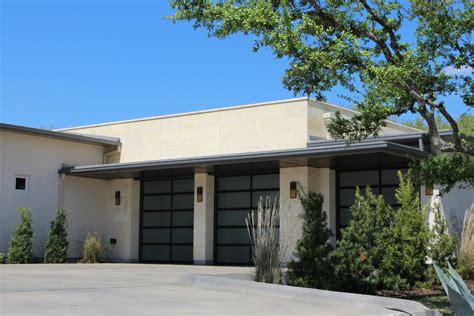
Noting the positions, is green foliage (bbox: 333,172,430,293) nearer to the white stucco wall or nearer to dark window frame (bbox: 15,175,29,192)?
the white stucco wall

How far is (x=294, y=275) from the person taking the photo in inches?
523

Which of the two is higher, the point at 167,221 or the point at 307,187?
the point at 307,187

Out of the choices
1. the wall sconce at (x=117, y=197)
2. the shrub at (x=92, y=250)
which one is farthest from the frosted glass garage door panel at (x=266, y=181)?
the shrub at (x=92, y=250)

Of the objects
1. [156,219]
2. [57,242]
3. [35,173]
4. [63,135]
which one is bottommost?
[57,242]

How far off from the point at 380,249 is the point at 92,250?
11.8 metres

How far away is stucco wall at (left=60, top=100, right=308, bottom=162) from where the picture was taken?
822 inches

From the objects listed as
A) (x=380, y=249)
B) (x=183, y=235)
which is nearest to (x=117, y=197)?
(x=183, y=235)

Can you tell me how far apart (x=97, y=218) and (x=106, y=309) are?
53.1ft

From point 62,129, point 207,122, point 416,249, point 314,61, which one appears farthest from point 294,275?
point 62,129

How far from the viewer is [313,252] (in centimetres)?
1320

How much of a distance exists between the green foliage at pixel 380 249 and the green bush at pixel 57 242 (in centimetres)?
1135

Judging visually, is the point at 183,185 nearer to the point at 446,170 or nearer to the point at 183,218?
the point at 183,218

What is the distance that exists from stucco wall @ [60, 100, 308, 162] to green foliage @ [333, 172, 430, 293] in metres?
6.28

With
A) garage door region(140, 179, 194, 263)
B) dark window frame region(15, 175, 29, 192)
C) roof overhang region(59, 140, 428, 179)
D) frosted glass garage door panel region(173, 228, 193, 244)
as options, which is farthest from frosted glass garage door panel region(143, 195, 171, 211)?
dark window frame region(15, 175, 29, 192)
